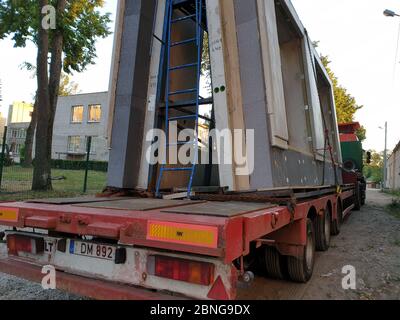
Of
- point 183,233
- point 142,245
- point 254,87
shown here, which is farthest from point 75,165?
point 183,233

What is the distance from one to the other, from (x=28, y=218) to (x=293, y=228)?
252 cm

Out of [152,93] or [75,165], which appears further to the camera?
[75,165]

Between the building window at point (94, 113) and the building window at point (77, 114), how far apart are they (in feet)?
4.42

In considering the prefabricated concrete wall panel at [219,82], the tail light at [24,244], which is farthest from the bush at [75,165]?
the tail light at [24,244]

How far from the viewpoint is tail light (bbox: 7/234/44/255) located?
2943 millimetres

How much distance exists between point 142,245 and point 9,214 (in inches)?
55.6

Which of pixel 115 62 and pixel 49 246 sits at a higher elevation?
pixel 115 62

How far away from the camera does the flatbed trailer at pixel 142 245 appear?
2.14 m

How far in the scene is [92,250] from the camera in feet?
8.85

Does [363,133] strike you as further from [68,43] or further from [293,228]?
[293,228]

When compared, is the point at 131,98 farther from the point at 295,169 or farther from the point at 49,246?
the point at 295,169

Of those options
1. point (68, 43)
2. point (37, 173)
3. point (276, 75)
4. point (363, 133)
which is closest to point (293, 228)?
point (276, 75)

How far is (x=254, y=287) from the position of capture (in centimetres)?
395

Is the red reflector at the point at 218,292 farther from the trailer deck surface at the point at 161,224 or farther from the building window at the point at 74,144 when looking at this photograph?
the building window at the point at 74,144
